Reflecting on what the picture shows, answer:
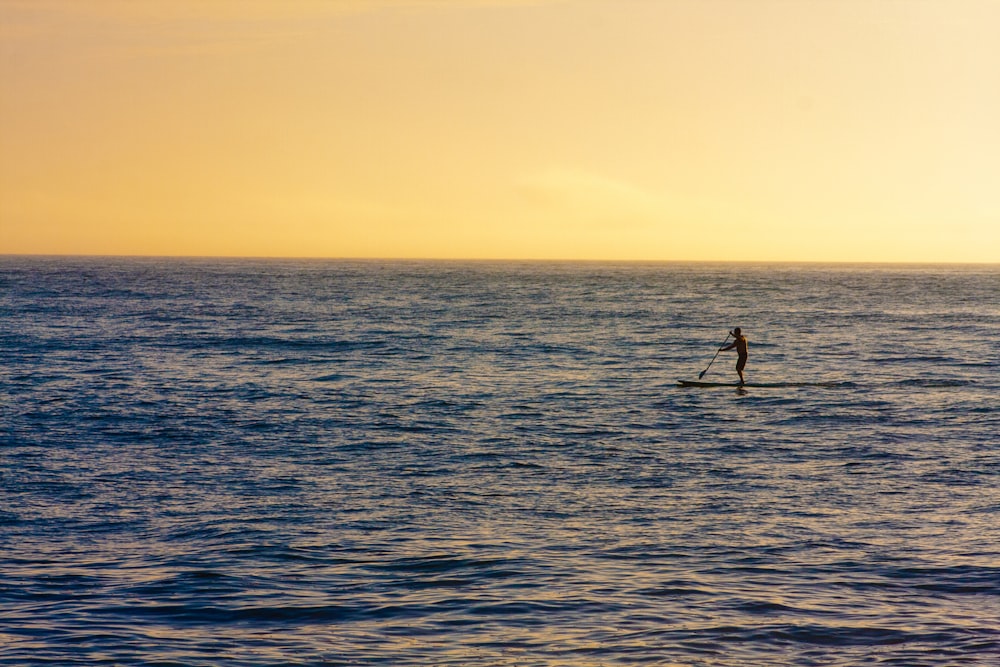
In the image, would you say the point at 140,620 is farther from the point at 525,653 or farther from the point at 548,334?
the point at 548,334

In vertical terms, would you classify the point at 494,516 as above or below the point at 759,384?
below

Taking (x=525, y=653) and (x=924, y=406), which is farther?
(x=924, y=406)

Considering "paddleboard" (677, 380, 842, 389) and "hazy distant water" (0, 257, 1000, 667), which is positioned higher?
"paddleboard" (677, 380, 842, 389)

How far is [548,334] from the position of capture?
6500 cm

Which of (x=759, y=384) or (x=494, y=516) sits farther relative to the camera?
(x=759, y=384)

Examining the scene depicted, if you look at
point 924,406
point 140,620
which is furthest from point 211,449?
point 924,406

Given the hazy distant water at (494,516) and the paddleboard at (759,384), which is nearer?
the hazy distant water at (494,516)

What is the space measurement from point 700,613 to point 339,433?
16014 millimetres

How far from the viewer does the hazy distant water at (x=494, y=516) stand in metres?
11.9

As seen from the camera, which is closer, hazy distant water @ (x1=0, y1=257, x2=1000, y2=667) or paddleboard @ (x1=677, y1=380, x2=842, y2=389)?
hazy distant water @ (x1=0, y1=257, x2=1000, y2=667)

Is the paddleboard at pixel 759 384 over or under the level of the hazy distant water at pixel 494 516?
over

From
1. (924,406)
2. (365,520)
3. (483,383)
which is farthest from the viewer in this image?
(483,383)

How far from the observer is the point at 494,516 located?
17797 millimetres

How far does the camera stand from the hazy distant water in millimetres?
11859
